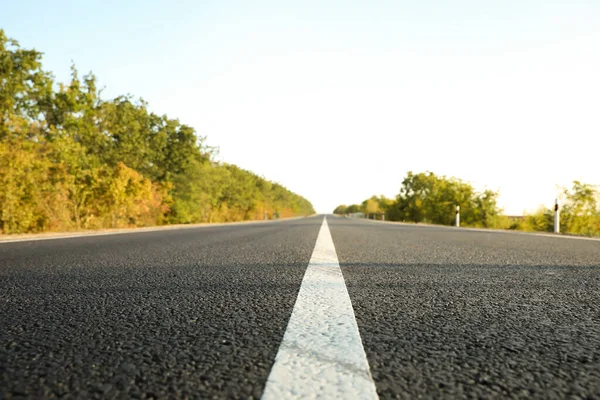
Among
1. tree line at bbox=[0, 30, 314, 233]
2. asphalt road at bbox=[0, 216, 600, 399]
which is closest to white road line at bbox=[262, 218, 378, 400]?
asphalt road at bbox=[0, 216, 600, 399]

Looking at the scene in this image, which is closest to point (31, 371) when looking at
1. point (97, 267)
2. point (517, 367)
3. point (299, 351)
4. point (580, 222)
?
point (299, 351)

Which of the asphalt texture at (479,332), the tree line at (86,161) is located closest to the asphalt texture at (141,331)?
the asphalt texture at (479,332)

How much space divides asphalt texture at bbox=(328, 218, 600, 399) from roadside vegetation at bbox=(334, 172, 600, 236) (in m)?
10.6

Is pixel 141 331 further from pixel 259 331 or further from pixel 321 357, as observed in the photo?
pixel 321 357

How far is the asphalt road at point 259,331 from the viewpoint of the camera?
1118 mm

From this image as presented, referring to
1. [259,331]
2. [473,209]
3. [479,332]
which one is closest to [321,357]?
[259,331]

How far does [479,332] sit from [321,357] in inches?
27.8

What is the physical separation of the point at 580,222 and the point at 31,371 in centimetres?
2554

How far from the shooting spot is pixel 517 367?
1256mm

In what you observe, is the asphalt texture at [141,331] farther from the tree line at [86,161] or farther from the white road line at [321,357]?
the tree line at [86,161]

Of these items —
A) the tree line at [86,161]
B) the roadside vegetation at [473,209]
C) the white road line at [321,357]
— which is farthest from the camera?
the roadside vegetation at [473,209]

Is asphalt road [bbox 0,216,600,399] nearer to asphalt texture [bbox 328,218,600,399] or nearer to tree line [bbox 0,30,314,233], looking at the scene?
asphalt texture [bbox 328,218,600,399]

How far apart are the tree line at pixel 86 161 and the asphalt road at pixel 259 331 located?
397 inches

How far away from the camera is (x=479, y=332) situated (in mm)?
1639
